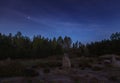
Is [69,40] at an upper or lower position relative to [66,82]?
upper

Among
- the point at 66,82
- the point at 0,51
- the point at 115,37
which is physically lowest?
the point at 66,82

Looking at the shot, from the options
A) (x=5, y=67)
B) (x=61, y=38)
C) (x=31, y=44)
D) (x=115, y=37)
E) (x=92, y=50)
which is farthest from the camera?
(x=61, y=38)

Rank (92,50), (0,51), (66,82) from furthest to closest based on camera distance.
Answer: (92,50)
(0,51)
(66,82)

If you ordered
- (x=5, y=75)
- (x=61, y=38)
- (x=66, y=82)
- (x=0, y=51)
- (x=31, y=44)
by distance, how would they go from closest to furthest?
(x=66, y=82) < (x=5, y=75) < (x=0, y=51) < (x=31, y=44) < (x=61, y=38)

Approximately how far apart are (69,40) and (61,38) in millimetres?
8361

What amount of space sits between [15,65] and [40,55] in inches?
1509

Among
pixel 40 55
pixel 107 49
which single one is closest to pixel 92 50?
pixel 107 49

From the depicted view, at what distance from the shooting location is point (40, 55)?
5953 cm

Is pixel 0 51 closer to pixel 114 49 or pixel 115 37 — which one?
pixel 114 49

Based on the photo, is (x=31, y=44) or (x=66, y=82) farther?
(x=31, y=44)

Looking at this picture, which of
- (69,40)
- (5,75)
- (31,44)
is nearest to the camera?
(5,75)

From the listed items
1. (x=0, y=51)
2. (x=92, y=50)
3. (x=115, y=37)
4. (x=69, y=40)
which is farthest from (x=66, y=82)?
(x=69, y=40)

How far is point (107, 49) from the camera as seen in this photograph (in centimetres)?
5688

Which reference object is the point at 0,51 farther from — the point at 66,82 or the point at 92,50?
the point at 66,82
